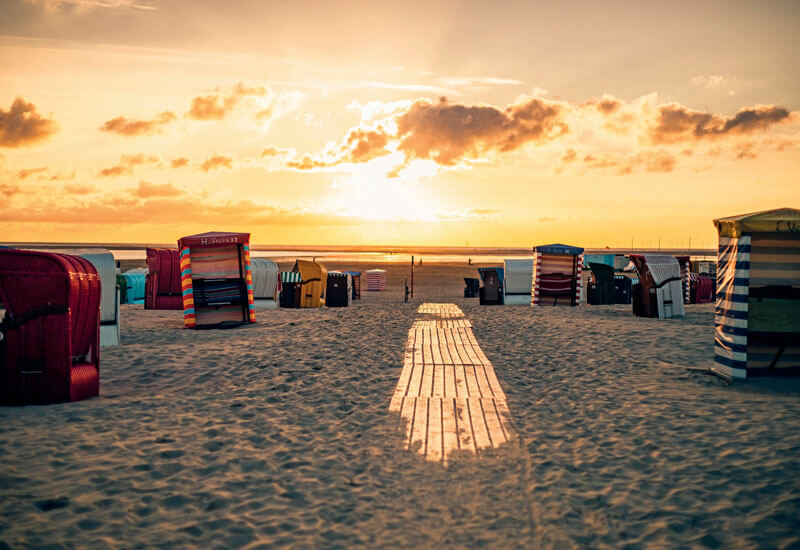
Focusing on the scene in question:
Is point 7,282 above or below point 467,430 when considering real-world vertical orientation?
above

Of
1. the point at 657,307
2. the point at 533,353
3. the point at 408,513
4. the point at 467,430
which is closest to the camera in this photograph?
the point at 408,513

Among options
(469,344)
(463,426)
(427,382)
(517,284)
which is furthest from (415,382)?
(517,284)

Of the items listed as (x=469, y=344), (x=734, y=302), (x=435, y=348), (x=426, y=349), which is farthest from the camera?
(x=469, y=344)

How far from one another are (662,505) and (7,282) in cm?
880

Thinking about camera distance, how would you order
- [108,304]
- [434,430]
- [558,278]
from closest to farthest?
[434,430], [108,304], [558,278]

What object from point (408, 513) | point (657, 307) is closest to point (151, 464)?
point (408, 513)

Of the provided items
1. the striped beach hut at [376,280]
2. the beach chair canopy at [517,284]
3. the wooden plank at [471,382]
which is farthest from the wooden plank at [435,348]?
the striped beach hut at [376,280]

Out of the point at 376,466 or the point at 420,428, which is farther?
the point at 420,428

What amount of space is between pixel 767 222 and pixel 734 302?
1.54 m

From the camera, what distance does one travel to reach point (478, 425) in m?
7.31

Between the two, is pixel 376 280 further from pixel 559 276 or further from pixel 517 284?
pixel 559 276

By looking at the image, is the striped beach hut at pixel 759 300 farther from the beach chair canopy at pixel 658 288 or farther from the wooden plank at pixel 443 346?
the beach chair canopy at pixel 658 288

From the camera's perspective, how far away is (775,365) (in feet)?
31.9

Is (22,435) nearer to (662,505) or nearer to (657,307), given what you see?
(662,505)
